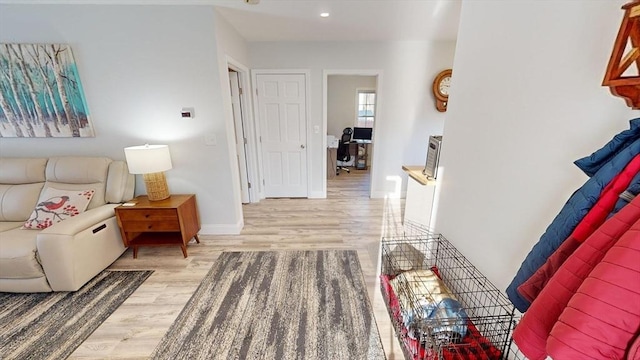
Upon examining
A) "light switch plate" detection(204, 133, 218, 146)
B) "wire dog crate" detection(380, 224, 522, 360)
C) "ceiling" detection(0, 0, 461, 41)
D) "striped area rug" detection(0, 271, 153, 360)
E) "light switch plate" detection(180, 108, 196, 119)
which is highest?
"ceiling" detection(0, 0, 461, 41)

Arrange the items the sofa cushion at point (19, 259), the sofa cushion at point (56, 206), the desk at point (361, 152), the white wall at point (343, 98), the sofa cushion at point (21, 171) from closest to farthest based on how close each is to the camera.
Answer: the sofa cushion at point (19, 259) → the sofa cushion at point (56, 206) → the sofa cushion at point (21, 171) → the desk at point (361, 152) → the white wall at point (343, 98)

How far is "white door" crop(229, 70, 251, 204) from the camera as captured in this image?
3.40 metres

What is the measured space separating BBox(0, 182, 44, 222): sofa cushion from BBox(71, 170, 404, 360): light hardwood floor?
934 millimetres

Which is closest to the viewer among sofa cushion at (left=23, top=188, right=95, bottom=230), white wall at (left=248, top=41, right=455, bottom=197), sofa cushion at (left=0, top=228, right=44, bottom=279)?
sofa cushion at (left=0, top=228, right=44, bottom=279)

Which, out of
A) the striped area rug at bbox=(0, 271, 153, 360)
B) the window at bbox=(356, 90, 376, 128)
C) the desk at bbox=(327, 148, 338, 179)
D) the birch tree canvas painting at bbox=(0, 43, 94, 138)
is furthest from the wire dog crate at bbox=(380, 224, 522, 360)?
the window at bbox=(356, 90, 376, 128)

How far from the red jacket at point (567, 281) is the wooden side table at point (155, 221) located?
2.60m

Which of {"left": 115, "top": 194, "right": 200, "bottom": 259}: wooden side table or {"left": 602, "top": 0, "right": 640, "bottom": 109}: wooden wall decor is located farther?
{"left": 115, "top": 194, "right": 200, "bottom": 259}: wooden side table

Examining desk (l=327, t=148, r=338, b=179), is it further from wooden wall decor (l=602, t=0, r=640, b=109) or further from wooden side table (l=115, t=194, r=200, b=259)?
wooden wall decor (l=602, t=0, r=640, b=109)

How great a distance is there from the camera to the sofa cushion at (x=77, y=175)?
2400 mm

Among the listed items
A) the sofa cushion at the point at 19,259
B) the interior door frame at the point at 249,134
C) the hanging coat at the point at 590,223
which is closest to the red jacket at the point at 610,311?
the hanging coat at the point at 590,223

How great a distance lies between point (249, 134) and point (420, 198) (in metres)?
2.60

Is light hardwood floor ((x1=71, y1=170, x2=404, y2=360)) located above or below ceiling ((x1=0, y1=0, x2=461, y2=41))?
below

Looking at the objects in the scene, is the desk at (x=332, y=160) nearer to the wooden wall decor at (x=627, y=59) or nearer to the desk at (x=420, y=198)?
the desk at (x=420, y=198)

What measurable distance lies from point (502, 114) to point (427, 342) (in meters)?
1.28
